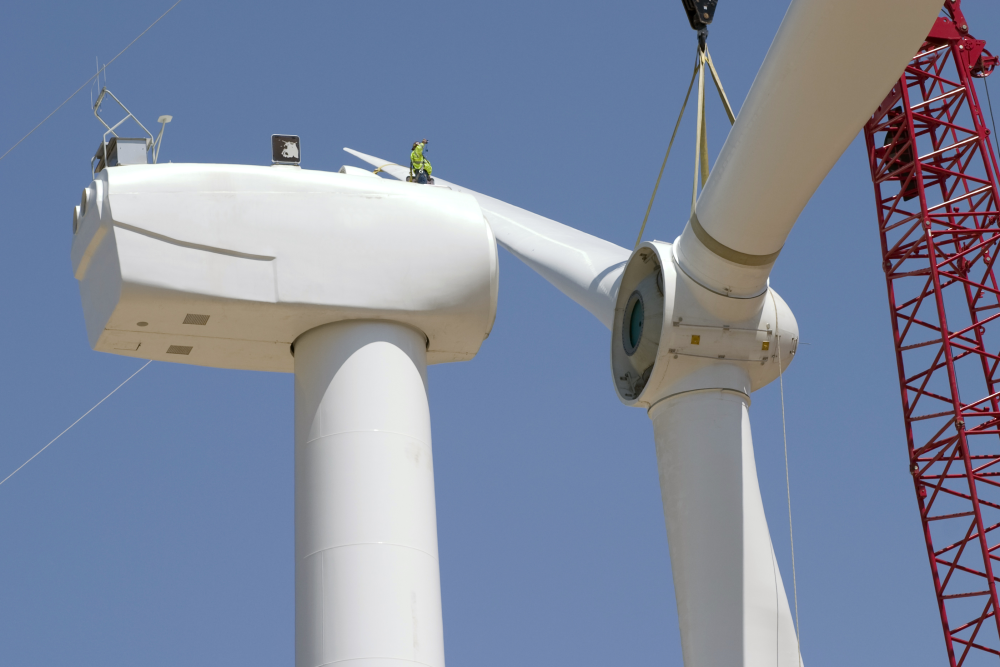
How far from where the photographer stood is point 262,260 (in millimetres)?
12625

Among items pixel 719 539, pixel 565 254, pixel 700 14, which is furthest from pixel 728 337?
pixel 700 14

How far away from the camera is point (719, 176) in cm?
1427

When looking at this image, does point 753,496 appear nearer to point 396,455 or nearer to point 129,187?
point 396,455

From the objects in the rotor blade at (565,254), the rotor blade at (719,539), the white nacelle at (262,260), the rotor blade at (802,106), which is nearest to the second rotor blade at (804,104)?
the rotor blade at (802,106)

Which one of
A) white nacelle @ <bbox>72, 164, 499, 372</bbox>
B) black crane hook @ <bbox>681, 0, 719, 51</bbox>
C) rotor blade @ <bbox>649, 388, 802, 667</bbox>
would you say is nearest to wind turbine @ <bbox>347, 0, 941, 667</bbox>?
rotor blade @ <bbox>649, 388, 802, 667</bbox>

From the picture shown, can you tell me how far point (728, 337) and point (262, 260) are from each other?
565 cm

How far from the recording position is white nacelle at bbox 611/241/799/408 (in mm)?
15859

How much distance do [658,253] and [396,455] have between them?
4.84 meters

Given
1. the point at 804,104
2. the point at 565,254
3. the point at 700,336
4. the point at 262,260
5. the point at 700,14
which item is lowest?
the point at 262,260

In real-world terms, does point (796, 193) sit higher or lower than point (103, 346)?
higher

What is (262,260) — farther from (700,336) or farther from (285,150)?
(700,336)

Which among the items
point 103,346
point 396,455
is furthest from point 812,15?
point 103,346

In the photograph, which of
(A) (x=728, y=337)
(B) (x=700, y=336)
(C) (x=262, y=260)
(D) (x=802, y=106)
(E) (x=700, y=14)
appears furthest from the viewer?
(E) (x=700, y=14)

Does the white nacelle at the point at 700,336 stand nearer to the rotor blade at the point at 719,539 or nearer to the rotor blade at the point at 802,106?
the rotor blade at the point at 719,539
